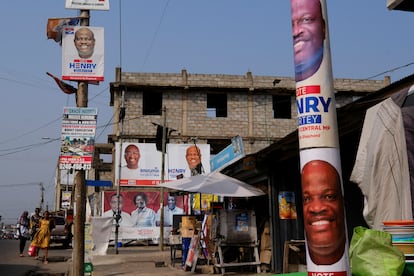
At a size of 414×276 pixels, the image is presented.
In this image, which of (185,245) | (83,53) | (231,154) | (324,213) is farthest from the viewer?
(231,154)

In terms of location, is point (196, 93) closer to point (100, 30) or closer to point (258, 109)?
point (258, 109)

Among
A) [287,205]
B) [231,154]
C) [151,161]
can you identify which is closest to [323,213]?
[287,205]

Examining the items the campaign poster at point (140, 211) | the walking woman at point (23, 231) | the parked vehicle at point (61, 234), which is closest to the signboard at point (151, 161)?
the campaign poster at point (140, 211)

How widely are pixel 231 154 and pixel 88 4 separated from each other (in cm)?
662

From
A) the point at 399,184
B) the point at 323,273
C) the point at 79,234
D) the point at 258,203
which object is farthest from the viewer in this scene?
the point at 258,203

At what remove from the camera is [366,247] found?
5020mm

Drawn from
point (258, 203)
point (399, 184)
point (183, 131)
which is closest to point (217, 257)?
point (258, 203)

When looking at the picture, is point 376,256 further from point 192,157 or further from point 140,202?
point 192,157

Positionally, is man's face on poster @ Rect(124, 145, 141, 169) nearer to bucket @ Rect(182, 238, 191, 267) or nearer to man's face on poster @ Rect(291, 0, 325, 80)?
bucket @ Rect(182, 238, 191, 267)

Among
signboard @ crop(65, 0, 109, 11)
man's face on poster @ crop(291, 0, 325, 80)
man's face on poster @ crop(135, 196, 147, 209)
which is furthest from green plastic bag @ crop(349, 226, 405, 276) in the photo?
man's face on poster @ crop(135, 196, 147, 209)

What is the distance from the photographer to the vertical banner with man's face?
419 cm

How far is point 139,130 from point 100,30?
80.6 ft

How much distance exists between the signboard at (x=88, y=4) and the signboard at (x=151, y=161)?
22657 mm

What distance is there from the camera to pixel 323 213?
4203 mm
